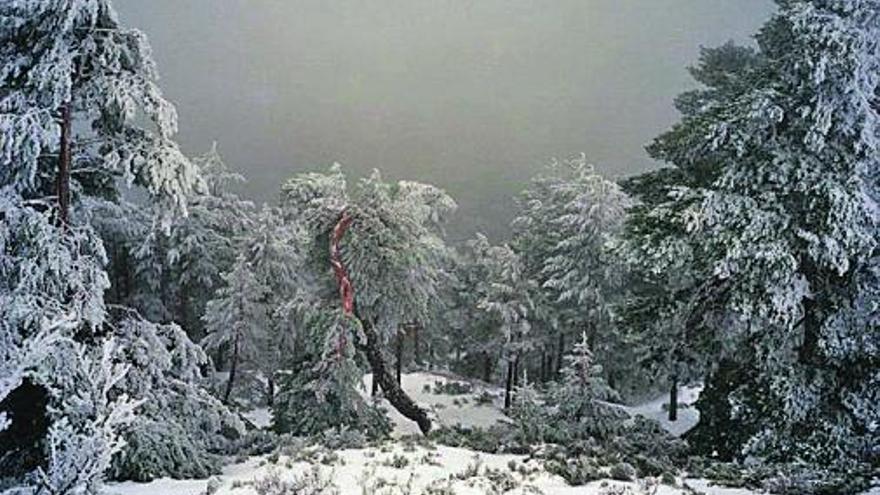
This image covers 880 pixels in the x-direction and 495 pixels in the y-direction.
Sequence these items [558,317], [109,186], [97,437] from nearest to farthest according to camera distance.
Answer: [97,437]
[109,186]
[558,317]

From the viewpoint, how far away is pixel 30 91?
891 centimetres

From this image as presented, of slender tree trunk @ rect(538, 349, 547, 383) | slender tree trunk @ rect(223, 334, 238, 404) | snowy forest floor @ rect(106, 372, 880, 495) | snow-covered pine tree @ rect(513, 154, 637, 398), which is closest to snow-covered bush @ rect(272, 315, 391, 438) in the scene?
snowy forest floor @ rect(106, 372, 880, 495)

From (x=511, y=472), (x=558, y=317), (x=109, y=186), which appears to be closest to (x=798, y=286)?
(x=511, y=472)

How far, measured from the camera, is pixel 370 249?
18875mm

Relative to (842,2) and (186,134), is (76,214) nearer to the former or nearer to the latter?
(842,2)

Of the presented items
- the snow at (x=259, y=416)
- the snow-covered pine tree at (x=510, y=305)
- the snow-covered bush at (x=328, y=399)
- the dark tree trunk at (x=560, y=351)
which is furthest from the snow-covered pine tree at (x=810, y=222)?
the dark tree trunk at (x=560, y=351)

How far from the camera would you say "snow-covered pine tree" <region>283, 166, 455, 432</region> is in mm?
18797

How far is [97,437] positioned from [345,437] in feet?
26.5

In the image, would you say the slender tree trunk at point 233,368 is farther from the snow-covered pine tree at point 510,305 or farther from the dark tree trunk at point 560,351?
the dark tree trunk at point 560,351

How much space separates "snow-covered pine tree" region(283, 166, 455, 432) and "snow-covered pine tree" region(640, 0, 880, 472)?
844cm

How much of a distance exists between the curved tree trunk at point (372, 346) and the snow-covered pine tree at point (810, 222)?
926 cm

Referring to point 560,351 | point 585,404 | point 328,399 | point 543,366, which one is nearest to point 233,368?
point 328,399

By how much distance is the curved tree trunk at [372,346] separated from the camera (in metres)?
18.7

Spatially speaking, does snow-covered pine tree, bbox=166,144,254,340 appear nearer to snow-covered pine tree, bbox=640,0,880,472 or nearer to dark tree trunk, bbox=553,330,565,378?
dark tree trunk, bbox=553,330,565,378
